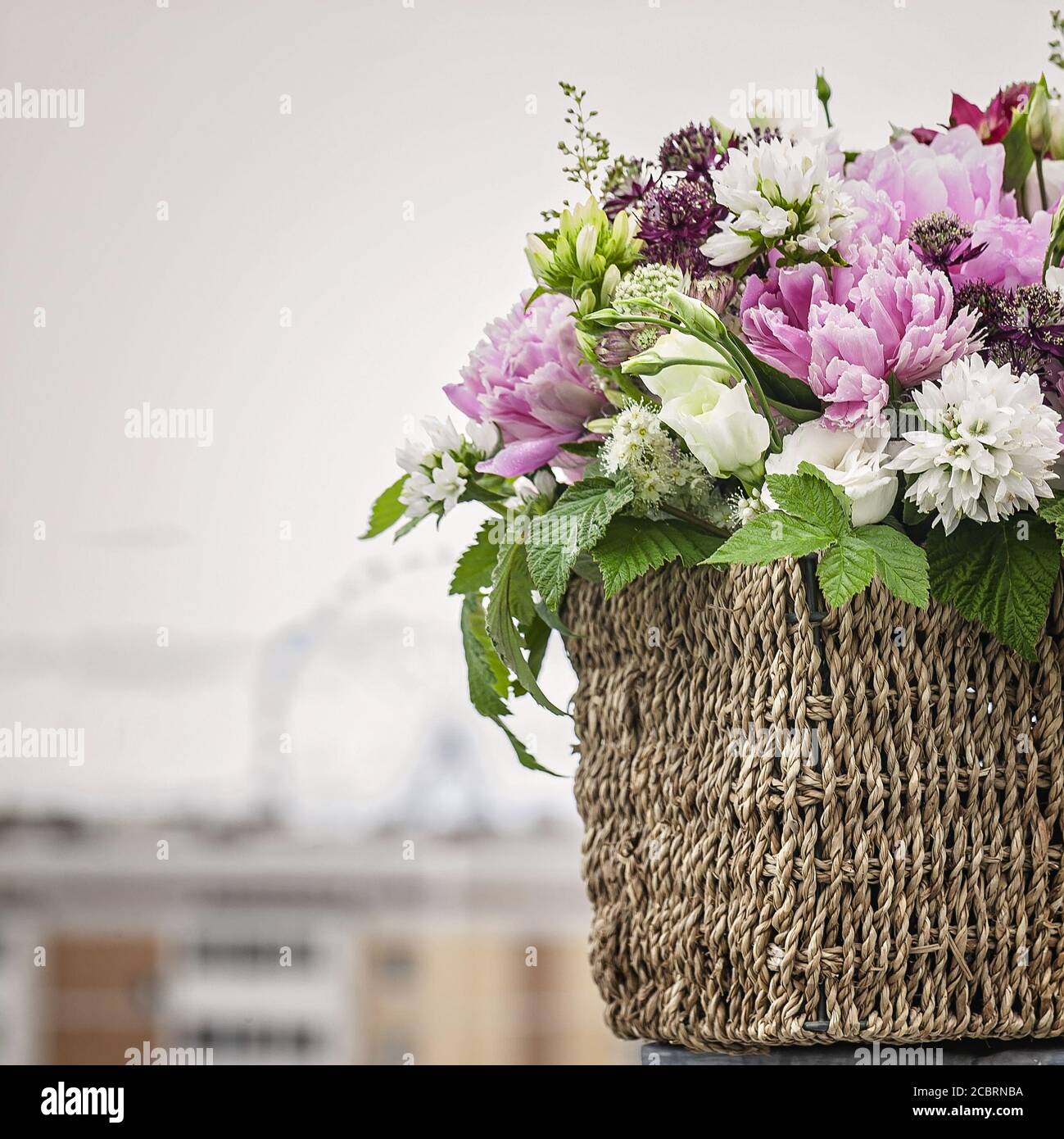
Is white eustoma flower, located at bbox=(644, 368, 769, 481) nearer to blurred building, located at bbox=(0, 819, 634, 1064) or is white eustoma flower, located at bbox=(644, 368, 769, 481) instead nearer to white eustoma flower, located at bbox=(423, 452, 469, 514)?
white eustoma flower, located at bbox=(423, 452, 469, 514)

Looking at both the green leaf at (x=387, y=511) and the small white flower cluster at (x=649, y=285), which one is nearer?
the small white flower cluster at (x=649, y=285)

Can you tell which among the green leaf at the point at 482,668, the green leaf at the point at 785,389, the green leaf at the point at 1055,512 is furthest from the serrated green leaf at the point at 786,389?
the green leaf at the point at 482,668

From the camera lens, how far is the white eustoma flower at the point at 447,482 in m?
0.58

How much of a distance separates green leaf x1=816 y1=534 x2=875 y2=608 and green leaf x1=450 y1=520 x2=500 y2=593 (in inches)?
8.3

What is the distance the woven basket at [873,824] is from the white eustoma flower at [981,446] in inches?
2.0

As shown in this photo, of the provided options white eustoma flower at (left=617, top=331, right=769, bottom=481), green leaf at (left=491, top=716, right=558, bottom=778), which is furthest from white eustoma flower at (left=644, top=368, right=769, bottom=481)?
green leaf at (left=491, top=716, right=558, bottom=778)

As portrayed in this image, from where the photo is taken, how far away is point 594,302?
0.53m

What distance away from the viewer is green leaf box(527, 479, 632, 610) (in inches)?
19.8

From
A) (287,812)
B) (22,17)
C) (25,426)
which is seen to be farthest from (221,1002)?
(22,17)

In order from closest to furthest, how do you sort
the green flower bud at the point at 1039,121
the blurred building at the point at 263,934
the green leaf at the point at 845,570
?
the green leaf at the point at 845,570
the green flower bud at the point at 1039,121
the blurred building at the point at 263,934

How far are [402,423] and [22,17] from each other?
56 cm

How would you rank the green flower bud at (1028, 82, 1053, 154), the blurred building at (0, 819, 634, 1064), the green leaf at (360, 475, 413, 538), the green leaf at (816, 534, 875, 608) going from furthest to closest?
the blurred building at (0, 819, 634, 1064)
the green leaf at (360, 475, 413, 538)
the green flower bud at (1028, 82, 1053, 154)
the green leaf at (816, 534, 875, 608)

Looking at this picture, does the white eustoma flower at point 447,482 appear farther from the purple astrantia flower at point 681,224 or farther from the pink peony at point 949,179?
the pink peony at point 949,179

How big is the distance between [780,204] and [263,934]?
95 centimetres
